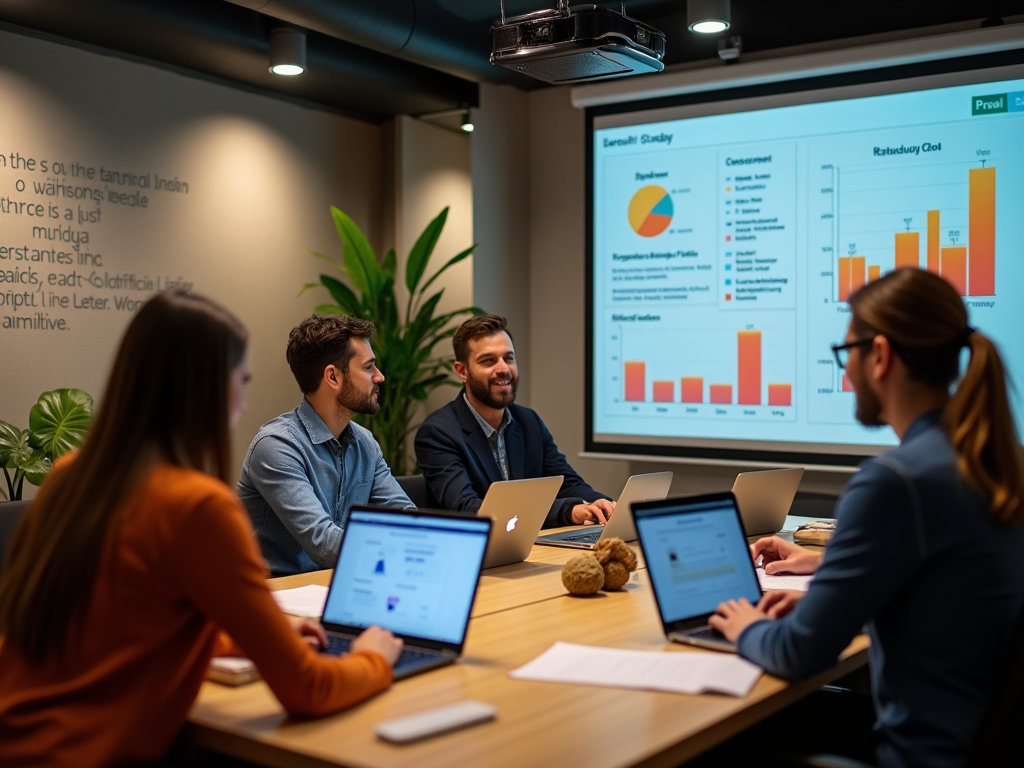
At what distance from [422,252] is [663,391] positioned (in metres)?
1.44

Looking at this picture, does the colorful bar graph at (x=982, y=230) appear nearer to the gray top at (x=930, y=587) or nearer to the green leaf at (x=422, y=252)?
the green leaf at (x=422, y=252)

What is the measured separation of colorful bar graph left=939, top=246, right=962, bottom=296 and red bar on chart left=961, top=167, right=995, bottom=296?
0.03 metres

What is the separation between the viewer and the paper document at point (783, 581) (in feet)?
8.16

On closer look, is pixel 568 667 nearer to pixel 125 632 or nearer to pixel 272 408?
pixel 125 632

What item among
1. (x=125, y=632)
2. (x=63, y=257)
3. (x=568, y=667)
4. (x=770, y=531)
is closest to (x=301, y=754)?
(x=125, y=632)

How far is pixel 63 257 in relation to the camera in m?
4.45

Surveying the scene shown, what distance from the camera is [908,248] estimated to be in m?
4.71

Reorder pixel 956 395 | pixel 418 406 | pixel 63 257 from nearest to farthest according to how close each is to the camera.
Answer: pixel 956 395, pixel 63 257, pixel 418 406

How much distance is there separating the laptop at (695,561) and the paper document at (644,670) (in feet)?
0.27

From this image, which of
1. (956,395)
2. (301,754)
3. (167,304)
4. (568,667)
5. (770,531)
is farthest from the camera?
(770,531)

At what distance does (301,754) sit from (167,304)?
2.19ft

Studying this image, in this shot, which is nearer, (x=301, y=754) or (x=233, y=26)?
(x=301, y=754)

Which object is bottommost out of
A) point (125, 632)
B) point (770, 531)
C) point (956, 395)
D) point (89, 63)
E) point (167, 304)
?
point (770, 531)

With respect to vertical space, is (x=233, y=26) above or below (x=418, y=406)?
above
